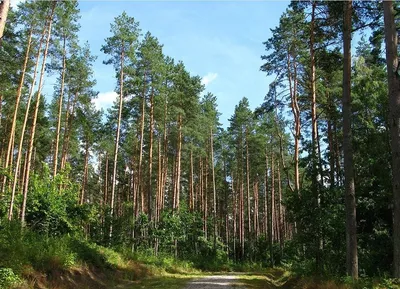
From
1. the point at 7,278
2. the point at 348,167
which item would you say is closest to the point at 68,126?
the point at 7,278

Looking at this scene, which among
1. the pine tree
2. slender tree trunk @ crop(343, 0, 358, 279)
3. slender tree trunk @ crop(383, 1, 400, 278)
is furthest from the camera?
the pine tree

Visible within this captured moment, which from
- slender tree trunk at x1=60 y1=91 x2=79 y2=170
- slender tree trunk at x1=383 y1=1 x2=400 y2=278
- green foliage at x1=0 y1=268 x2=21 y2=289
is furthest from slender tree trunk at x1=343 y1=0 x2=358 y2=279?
slender tree trunk at x1=60 y1=91 x2=79 y2=170

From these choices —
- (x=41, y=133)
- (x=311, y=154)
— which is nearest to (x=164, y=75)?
(x=41, y=133)

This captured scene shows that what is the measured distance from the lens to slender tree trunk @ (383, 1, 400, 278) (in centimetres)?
859

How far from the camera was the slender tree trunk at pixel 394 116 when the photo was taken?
8586mm

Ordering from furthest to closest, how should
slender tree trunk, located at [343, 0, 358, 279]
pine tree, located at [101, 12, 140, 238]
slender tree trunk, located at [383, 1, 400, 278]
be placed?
pine tree, located at [101, 12, 140, 238]
slender tree trunk, located at [343, 0, 358, 279]
slender tree trunk, located at [383, 1, 400, 278]

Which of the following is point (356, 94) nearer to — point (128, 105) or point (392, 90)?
point (392, 90)

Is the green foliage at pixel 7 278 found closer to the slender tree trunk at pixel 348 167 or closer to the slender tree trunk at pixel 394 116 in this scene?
the slender tree trunk at pixel 348 167

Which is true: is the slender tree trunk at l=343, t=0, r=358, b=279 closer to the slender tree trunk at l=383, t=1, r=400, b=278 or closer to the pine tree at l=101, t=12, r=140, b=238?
the slender tree trunk at l=383, t=1, r=400, b=278

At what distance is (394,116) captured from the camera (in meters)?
8.98

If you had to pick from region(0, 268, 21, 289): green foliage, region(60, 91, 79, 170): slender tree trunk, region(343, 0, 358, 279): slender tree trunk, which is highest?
region(60, 91, 79, 170): slender tree trunk

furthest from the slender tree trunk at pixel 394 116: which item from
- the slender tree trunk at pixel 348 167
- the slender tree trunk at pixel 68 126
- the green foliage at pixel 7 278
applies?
the slender tree trunk at pixel 68 126

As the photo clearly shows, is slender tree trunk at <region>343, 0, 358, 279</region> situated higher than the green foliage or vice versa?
slender tree trunk at <region>343, 0, 358, 279</region>

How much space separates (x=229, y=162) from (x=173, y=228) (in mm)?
19178
